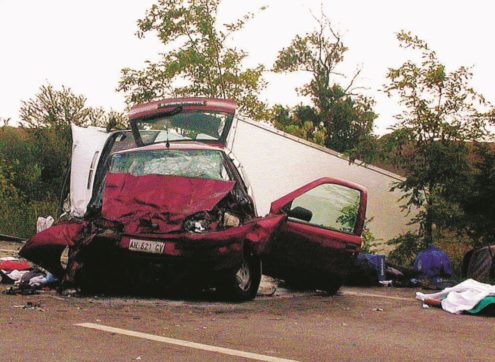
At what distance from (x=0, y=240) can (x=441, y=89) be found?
10937 millimetres

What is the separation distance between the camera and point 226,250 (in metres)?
9.53

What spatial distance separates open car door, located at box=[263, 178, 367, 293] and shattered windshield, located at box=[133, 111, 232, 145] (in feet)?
6.44

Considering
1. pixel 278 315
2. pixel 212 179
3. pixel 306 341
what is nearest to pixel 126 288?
pixel 212 179

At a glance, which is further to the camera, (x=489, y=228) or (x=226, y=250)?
(x=489, y=228)

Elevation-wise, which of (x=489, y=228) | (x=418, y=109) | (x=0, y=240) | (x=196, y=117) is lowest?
(x=0, y=240)

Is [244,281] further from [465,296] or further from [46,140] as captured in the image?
[46,140]

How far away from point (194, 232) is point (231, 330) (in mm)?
2153

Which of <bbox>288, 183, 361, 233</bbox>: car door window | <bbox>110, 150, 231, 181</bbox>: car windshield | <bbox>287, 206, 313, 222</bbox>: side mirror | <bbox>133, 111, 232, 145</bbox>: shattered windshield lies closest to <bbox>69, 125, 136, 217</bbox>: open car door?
<bbox>133, 111, 232, 145</bbox>: shattered windshield

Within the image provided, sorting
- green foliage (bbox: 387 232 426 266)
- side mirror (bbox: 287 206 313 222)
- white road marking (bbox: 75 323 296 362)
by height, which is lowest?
white road marking (bbox: 75 323 296 362)

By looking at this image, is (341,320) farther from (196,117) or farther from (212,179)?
(196,117)

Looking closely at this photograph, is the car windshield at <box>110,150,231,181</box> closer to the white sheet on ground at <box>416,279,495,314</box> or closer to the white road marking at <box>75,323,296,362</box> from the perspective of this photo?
the white sheet on ground at <box>416,279,495,314</box>

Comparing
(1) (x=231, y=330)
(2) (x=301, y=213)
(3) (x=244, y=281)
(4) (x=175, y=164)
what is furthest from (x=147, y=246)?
(1) (x=231, y=330)

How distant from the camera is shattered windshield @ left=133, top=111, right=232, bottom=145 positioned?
12.6 m

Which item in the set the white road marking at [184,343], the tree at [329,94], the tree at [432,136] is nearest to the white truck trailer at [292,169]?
the tree at [432,136]
